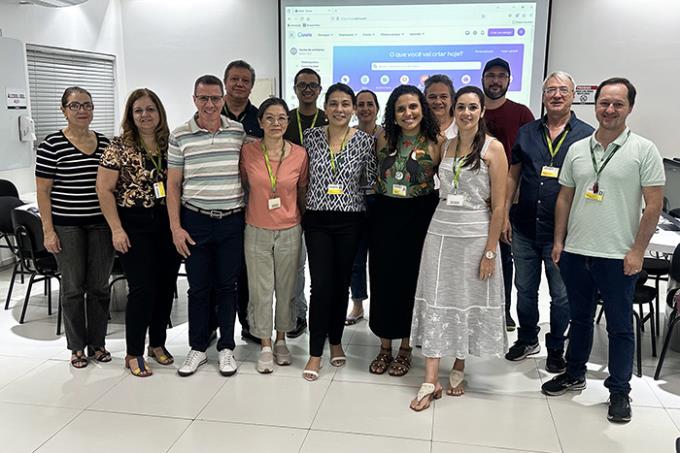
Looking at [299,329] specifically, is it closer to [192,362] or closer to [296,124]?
[192,362]

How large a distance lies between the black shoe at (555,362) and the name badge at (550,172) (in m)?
1.05

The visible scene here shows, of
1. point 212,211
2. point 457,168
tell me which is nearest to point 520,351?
point 457,168

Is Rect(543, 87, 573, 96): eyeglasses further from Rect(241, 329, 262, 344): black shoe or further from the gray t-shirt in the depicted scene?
Rect(241, 329, 262, 344): black shoe

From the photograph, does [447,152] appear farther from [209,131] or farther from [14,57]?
[14,57]

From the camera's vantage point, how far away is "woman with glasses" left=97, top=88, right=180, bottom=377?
116 inches

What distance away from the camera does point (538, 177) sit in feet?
10.0

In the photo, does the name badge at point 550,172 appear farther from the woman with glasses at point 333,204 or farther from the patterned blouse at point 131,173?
the patterned blouse at point 131,173

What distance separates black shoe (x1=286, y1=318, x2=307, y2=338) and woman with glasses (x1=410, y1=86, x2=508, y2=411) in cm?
111

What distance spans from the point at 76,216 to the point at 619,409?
297 centimetres

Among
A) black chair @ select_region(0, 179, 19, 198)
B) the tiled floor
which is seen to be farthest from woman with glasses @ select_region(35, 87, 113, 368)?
black chair @ select_region(0, 179, 19, 198)

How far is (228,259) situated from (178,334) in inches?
40.3

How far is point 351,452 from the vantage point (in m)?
2.45

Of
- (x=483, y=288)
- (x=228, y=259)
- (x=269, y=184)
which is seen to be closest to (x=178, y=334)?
(x=228, y=259)

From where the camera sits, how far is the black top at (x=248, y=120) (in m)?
3.54
